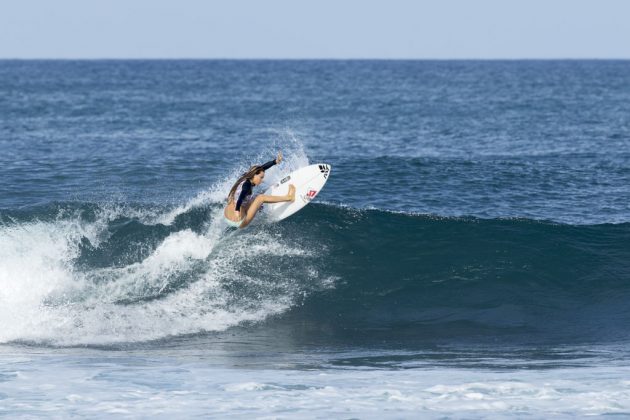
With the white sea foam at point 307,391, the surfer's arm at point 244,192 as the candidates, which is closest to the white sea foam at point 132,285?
the surfer's arm at point 244,192

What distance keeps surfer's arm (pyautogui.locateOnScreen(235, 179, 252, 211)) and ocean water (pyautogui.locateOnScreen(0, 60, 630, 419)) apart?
3.76ft

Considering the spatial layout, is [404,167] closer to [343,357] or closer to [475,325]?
[475,325]

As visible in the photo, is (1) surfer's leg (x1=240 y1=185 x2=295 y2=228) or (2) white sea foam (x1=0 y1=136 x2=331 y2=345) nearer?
(2) white sea foam (x1=0 y1=136 x2=331 y2=345)

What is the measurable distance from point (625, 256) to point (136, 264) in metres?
10.9

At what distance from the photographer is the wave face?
53.8 ft

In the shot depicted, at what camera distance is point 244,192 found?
18547 millimetres

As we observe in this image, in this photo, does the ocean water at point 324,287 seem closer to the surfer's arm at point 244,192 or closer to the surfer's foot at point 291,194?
the surfer's foot at point 291,194

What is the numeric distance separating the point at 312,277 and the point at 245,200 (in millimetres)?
2159

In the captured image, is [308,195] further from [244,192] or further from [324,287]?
[324,287]

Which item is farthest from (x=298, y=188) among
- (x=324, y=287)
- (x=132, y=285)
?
(x=132, y=285)

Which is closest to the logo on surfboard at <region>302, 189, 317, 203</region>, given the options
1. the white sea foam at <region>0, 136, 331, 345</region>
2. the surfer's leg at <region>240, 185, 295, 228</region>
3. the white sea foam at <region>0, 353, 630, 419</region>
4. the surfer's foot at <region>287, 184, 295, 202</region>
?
the surfer's foot at <region>287, 184, 295, 202</region>

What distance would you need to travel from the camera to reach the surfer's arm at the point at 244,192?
18.5 m

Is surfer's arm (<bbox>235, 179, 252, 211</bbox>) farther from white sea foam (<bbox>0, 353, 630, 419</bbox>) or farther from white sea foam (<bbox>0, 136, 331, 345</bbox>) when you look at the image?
white sea foam (<bbox>0, 353, 630, 419</bbox>)

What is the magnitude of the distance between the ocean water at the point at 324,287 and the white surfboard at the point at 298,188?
1.41 feet
